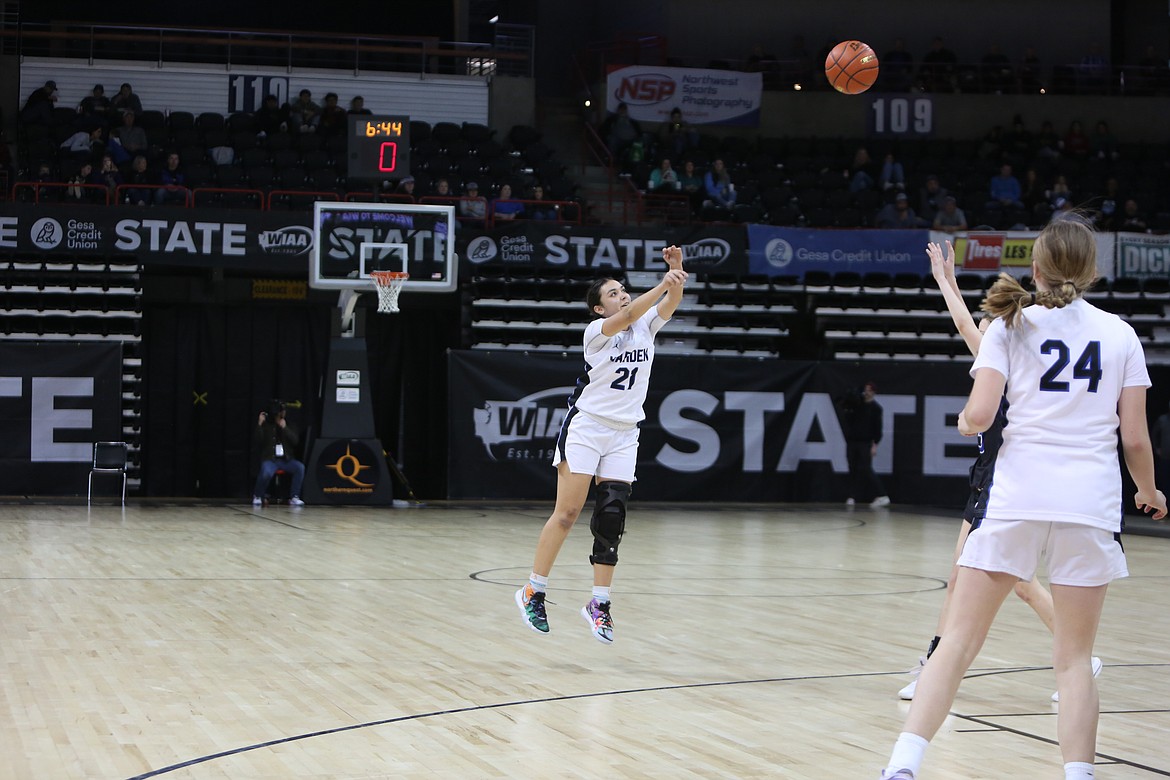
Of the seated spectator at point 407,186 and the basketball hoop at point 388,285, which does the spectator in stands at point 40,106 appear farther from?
the basketball hoop at point 388,285

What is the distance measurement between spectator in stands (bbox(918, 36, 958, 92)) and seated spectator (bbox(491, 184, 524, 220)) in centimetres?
1048

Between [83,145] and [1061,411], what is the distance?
19.6 metres

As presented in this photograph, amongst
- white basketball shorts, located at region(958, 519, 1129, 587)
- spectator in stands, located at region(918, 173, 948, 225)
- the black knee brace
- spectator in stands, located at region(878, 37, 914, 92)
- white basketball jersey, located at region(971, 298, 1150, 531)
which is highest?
spectator in stands, located at region(878, 37, 914, 92)

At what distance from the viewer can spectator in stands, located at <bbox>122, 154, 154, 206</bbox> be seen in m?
19.8

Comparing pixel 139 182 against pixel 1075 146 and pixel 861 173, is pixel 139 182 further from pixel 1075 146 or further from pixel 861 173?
pixel 1075 146

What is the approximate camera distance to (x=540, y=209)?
70.2 ft

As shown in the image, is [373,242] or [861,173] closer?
[373,242]

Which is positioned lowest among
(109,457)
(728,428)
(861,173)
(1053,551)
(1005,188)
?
(109,457)

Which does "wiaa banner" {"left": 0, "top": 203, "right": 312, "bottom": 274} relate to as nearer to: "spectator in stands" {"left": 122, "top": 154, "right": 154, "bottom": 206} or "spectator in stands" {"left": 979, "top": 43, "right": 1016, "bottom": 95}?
"spectator in stands" {"left": 122, "top": 154, "right": 154, "bottom": 206}

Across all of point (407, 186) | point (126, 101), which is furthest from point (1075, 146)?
point (126, 101)

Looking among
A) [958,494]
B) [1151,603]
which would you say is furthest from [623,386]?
[958,494]

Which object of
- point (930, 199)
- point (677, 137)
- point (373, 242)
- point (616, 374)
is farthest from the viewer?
point (677, 137)

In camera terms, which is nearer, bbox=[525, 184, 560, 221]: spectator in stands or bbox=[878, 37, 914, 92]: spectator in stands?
bbox=[525, 184, 560, 221]: spectator in stands

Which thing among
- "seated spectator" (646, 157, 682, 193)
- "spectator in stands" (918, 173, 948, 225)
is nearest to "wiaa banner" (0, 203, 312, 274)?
"seated spectator" (646, 157, 682, 193)
